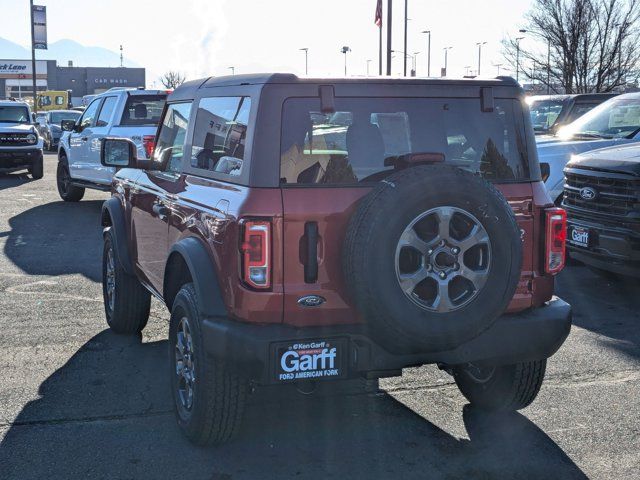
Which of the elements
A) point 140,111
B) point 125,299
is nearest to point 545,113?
point 140,111

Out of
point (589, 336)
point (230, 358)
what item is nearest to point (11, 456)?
point (230, 358)

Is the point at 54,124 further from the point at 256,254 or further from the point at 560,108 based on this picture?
the point at 256,254

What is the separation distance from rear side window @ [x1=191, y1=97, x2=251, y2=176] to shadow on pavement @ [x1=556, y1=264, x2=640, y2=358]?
3.35 meters

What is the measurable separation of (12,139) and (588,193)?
1660 cm

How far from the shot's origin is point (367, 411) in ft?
16.3

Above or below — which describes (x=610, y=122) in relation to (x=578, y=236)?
above

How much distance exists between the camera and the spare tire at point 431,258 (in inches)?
147

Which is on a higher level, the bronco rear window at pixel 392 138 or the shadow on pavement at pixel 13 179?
the bronco rear window at pixel 392 138

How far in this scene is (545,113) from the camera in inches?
528

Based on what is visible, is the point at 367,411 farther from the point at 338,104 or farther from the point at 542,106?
the point at 542,106

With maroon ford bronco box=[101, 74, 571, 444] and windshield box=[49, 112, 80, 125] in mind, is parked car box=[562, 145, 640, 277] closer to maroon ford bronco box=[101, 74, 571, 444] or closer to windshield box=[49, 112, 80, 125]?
maroon ford bronco box=[101, 74, 571, 444]

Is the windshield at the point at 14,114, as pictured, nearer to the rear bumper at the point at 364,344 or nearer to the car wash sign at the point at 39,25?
the rear bumper at the point at 364,344

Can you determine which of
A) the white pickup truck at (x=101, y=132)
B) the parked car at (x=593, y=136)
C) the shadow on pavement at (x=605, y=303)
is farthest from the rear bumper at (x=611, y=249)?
the white pickup truck at (x=101, y=132)

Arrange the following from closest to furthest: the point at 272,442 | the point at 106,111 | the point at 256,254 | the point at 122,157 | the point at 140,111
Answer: the point at 256,254, the point at 272,442, the point at 122,157, the point at 140,111, the point at 106,111
